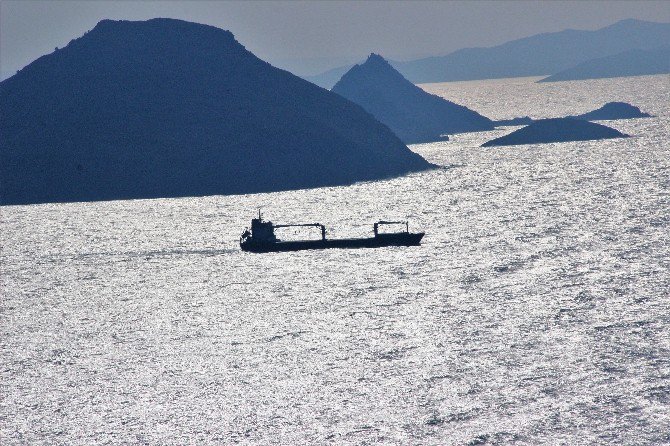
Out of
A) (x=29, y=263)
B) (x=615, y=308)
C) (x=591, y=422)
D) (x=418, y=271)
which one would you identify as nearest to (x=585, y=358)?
(x=591, y=422)

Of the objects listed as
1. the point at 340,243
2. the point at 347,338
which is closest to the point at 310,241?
the point at 340,243

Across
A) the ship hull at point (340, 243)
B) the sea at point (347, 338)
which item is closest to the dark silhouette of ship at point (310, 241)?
the ship hull at point (340, 243)

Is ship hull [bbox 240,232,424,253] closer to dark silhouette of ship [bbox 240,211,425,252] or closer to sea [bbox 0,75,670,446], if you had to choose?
dark silhouette of ship [bbox 240,211,425,252]

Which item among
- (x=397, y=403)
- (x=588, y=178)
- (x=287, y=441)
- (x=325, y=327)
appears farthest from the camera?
(x=588, y=178)

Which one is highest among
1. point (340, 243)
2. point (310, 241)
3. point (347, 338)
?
point (310, 241)

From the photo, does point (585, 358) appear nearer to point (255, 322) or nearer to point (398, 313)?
point (398, 313)

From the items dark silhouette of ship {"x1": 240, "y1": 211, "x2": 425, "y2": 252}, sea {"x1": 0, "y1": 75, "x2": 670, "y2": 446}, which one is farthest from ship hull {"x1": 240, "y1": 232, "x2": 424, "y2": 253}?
sea {"x1": 0, "y1": 75, "x2": 670, "y2": 446}

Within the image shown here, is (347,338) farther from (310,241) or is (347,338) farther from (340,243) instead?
(340,243)

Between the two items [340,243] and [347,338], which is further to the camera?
[340,243]
